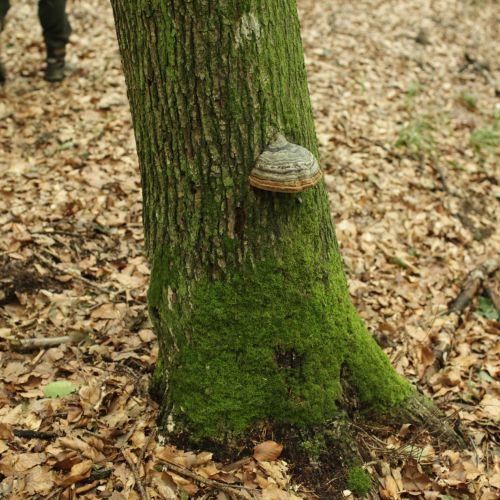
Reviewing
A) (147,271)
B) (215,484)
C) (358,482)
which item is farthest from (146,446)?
(147,271)

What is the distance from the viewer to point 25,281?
4602 mm

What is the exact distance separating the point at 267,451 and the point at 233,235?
1.37m

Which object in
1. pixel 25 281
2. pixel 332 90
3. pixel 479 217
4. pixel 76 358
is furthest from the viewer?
pixel 332 90

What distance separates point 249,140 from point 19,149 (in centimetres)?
512

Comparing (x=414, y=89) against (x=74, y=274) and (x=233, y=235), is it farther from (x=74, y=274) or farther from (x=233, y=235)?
(x=233, y=235)

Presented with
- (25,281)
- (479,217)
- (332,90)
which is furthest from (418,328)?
(332,90)

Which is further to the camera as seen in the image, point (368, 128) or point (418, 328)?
point (368, 128)

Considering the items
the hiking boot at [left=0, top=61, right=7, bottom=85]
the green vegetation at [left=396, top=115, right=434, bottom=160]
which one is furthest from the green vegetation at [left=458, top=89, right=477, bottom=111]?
the hiking boot at [left=0, top=61, right=7, bottom=85]

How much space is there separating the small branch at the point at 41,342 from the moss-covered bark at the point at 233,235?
1.10 meters

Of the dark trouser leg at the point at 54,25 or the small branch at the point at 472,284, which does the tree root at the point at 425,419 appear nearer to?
the small branch at the point at 472,284

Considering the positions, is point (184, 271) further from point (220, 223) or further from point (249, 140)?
point (249, 140)

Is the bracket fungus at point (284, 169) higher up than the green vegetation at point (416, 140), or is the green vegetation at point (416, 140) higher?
the bracket fungus at point (284, 169)

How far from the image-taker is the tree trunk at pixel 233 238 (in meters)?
2.54

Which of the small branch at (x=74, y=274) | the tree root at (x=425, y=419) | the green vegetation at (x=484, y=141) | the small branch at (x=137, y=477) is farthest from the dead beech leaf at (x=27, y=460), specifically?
the green vegetation at (x=484, y=141)
